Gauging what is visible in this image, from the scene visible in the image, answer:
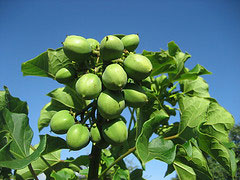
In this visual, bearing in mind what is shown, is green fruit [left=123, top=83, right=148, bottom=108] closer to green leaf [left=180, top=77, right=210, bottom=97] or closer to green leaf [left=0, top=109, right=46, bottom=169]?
green leaf [left=0, top=109, right=46, bottom=169]

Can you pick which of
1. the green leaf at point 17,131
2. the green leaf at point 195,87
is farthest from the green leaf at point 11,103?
the green leaf at point 195,87

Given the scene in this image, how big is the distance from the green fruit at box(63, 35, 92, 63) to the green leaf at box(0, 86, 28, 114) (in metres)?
0.70

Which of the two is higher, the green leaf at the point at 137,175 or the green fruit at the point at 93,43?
the green fruit at the point at 93,43

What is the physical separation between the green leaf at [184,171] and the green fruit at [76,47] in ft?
3.50

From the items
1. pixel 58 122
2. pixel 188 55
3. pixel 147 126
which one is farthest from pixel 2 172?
pixel 188 55

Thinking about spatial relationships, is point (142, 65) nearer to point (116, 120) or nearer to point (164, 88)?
point (116, 120)

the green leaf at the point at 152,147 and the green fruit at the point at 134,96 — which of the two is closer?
the green leaf at the point at 152,147

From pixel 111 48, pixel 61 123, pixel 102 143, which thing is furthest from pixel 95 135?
pixel 111 48

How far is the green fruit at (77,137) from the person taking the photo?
4.73ft

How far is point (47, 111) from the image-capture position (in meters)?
1.94

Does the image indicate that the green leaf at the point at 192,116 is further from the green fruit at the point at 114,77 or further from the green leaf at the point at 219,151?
the green fruit at the point at 114,77

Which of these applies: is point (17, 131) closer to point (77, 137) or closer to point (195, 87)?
point (77, 137)

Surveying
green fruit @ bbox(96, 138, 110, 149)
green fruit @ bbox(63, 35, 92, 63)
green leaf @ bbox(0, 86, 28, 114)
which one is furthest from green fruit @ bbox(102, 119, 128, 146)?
green leaf @ bbox(0, 86, 28, 114)

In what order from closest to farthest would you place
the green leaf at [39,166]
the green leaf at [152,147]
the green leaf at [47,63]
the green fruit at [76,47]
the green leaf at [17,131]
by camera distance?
1. the green leaf at [152,147]
2. the green fruit at [76,47]
3. the green leaf at [17,131]
4. the green leaf at [47,63]
5. the green leaf at [39,166]
